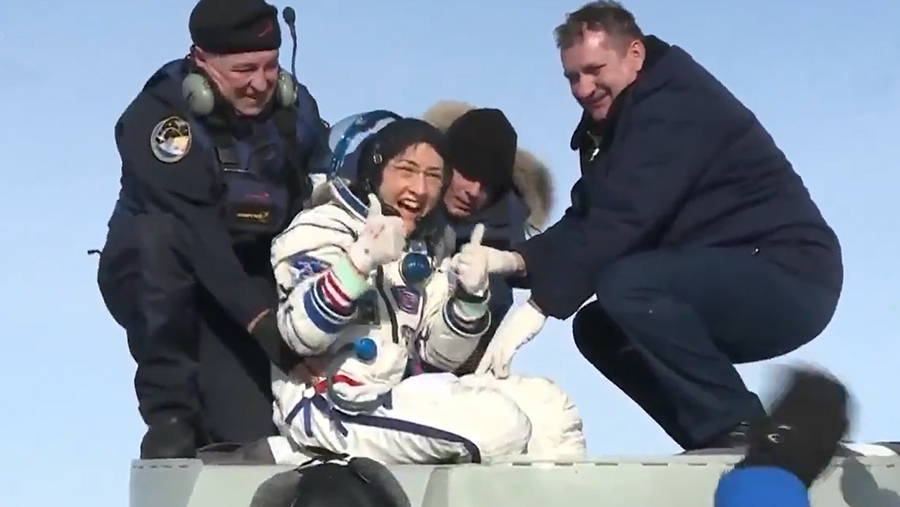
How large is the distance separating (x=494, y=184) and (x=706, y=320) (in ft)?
3.33

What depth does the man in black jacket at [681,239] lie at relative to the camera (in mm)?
3717

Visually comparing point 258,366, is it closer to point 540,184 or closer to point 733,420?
point 540,184

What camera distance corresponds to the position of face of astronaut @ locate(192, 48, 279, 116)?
4.36 meters

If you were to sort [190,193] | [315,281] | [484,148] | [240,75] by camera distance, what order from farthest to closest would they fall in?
[484,148] < [240,75] < [190,193] < [315,281]

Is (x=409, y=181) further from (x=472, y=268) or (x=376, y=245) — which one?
(x=376, y=245)

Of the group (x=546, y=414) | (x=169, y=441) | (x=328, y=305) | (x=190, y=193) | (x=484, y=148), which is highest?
(x=484, y=148)

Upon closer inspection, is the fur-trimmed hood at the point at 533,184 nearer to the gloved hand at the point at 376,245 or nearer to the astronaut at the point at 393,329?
the astronaut at the point at 393,329

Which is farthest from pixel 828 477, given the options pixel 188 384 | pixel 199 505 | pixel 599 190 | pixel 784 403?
pixel 188 384

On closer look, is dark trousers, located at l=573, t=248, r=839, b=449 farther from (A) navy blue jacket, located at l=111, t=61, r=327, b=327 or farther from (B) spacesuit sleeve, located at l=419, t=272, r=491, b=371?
(A) navy blue jacket, located at l=111, t=61, r=327, b=327

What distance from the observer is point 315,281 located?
3.67 meters

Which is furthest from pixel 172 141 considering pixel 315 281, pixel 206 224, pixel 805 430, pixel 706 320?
pixel 805 430

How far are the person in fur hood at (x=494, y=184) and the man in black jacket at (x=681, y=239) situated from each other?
50 cm

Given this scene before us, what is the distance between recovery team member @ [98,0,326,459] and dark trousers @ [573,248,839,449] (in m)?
0.98

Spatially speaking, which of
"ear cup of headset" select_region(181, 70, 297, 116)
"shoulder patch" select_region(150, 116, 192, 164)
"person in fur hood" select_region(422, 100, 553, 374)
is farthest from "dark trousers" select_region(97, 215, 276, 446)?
"person in fur hood" select_region(422, 100, 553, 374)
